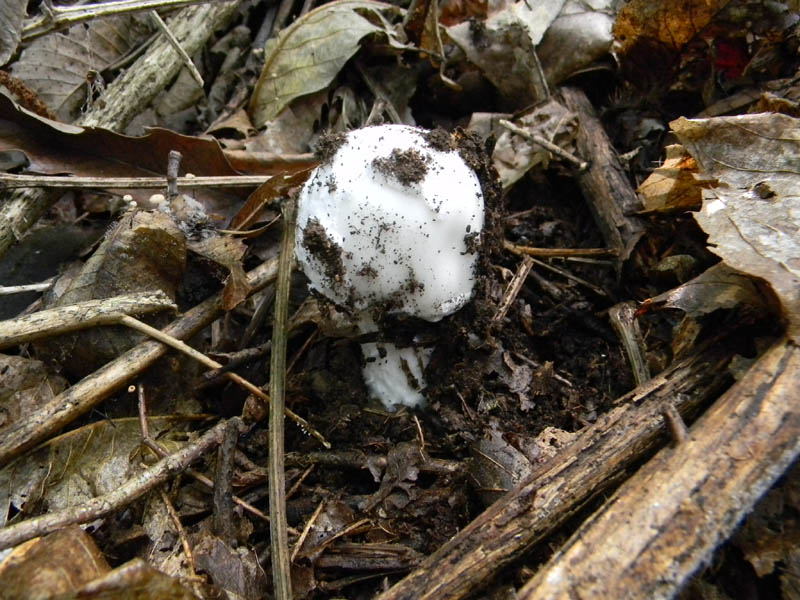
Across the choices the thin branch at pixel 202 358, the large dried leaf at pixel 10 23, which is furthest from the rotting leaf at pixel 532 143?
the large dried leaf at pixel 10 23

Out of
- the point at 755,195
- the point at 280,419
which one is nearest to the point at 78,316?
the point at 280,419

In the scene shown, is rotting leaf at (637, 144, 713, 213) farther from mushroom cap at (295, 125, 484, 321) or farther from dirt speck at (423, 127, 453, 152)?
dirt speck at (423, 127, 453, 152)

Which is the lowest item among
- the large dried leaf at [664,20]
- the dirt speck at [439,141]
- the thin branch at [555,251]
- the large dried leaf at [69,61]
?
the thin branch at [555,251]

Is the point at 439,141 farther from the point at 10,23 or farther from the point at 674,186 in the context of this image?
the point at 10,23

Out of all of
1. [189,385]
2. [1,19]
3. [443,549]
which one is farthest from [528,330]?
[1,19]

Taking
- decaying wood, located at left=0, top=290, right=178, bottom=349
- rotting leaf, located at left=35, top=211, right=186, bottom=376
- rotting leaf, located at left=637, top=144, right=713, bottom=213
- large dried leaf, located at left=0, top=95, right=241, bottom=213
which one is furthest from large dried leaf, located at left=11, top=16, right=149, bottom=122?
rotting leaf, located at left=637, top=144, right=713, bottom=213

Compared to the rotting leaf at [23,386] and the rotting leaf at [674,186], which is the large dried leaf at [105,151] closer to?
the rotting leaf at [23,386]
